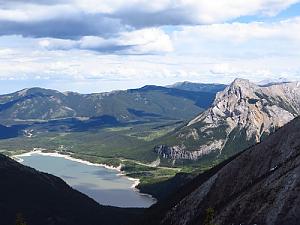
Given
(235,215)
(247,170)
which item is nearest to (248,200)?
(235,215)

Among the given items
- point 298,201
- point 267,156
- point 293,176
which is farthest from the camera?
point 267,156

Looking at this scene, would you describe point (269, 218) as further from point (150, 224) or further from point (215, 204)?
point (150, 224)

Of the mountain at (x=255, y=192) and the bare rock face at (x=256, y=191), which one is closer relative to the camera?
the bare rock face at (x=256, y=191)

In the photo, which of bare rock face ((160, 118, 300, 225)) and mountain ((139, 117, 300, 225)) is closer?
bare rock face ((160, 118, 300, 225))

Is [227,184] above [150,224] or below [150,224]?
above

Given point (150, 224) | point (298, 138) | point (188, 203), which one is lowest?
point (150, 224)

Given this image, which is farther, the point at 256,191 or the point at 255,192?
the point at 256,191
